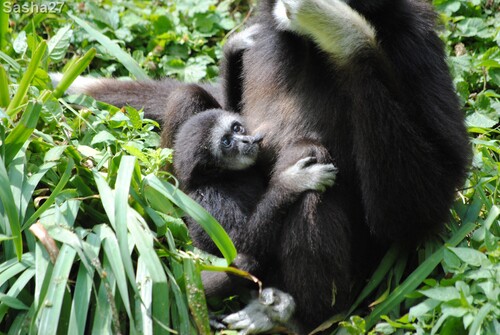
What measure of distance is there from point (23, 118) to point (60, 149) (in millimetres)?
305

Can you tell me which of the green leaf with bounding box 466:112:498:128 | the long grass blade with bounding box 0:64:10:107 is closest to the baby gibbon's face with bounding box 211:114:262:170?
the long grass blade with bounding box 0:64:10:107

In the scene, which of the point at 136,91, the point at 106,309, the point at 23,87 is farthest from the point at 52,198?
the point at 136,91

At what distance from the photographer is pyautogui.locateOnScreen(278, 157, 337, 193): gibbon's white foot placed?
5.31m

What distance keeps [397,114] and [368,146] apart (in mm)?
263

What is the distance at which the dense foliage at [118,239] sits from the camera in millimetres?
4812

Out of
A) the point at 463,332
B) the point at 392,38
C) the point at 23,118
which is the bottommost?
the point at 463,332

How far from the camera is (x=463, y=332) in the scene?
4820 mm

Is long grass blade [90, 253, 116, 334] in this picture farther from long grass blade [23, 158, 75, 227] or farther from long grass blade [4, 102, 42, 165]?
long grass blade [4, 102, 42, 165]

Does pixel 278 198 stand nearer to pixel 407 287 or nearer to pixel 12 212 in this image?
pixel 407 287

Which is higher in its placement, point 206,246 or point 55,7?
point 55,7

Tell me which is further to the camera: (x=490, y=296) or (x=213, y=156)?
(x=213, y=156)

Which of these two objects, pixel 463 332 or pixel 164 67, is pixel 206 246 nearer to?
pixel 463 332

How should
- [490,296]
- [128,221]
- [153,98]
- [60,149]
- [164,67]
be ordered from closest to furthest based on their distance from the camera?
[490,296], [128,221], [60,149], [153,98], [164,67]

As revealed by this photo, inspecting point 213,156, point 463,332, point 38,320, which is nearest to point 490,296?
point 463,332
